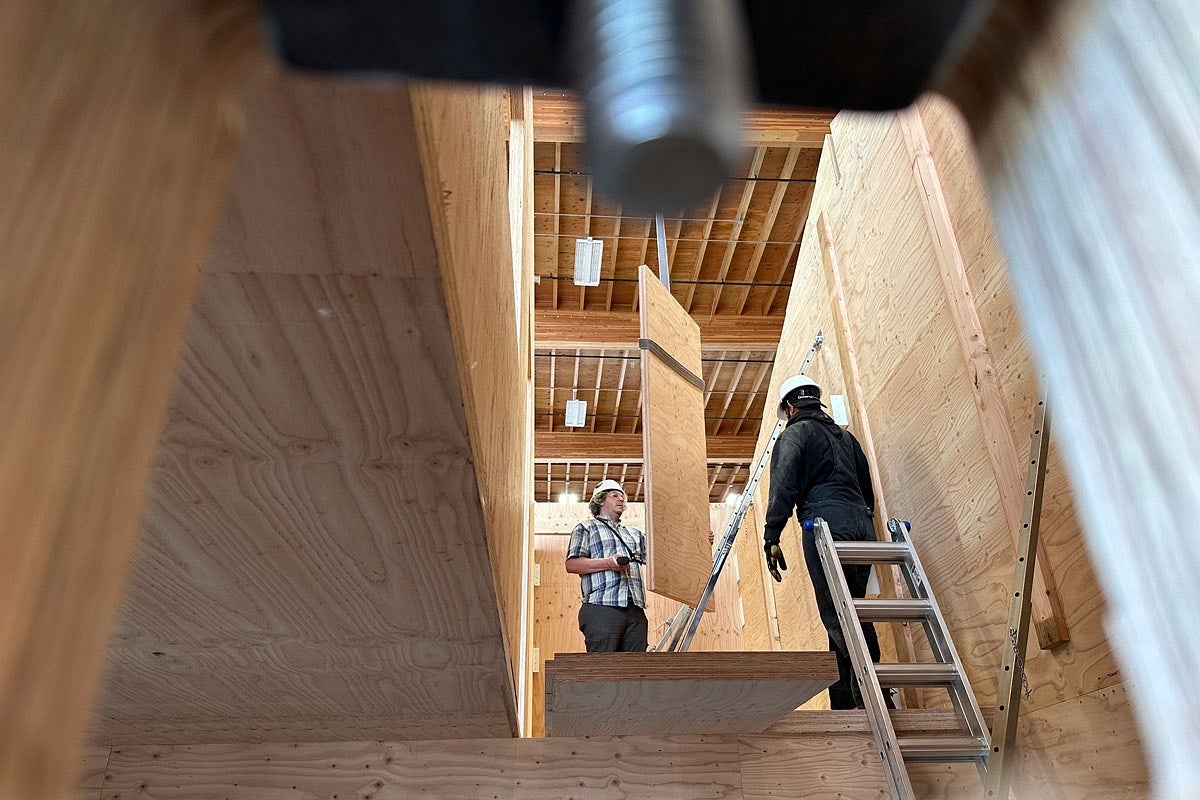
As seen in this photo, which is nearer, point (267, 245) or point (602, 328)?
point (267, 245)

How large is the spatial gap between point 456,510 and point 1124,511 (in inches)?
53.1

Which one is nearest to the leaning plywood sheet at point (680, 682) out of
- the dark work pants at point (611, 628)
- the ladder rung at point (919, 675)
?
the ladder rung at point (919, 675)

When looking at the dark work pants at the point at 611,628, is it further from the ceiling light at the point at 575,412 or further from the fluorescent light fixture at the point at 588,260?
the ceiling light at the point at 575,412

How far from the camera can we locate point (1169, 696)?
0.25 m

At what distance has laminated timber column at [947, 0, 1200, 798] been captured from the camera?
0.25 metres

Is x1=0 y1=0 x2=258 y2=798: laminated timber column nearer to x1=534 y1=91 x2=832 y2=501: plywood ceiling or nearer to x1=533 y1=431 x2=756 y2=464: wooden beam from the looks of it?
x1=534 y1=91 x2=832 y2=501: plywood ceiling

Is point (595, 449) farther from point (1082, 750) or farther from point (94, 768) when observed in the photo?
point (1082, 750)

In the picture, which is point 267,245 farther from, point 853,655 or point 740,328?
point 740,328

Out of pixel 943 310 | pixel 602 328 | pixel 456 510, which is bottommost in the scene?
pixel 456 510

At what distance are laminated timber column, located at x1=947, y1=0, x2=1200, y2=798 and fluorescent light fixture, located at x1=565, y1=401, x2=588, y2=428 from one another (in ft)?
38.5

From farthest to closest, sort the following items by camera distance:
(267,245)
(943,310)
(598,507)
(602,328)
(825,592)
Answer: (602,328) < (598,507) < (825,592) < (943,310) < (267,245)

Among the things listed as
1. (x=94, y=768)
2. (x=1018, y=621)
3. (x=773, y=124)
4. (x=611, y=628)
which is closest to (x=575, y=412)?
(x=773, y=124)

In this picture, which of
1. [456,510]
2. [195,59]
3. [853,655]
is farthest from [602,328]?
[195,59]

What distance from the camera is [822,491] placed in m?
3.98
